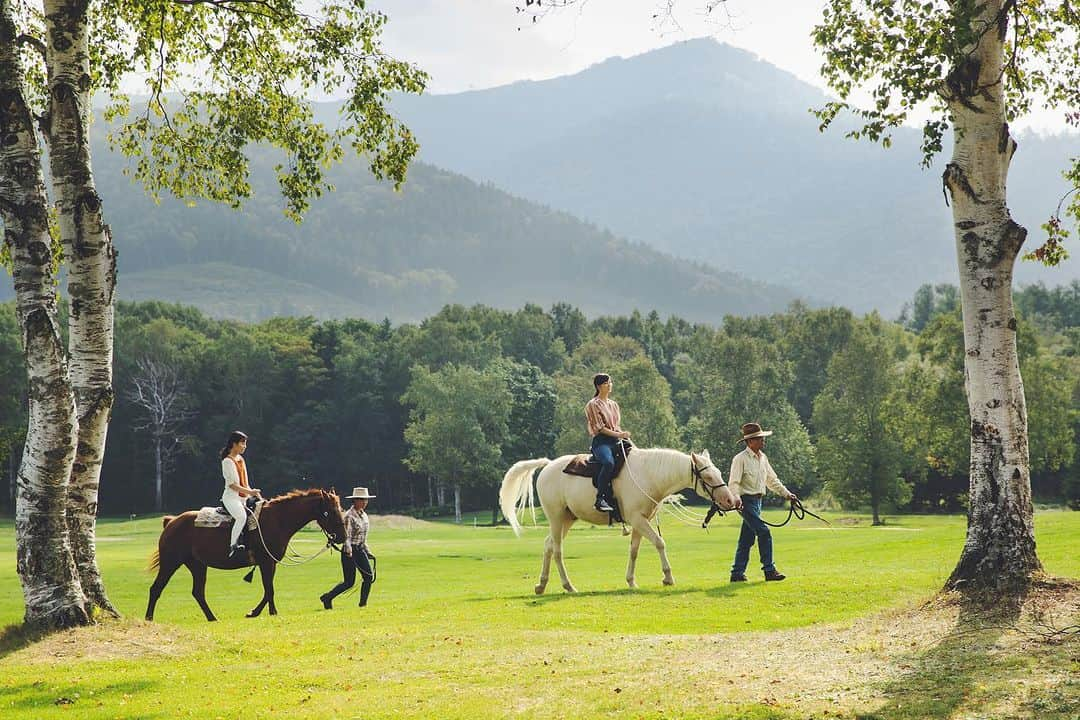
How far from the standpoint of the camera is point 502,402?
90.4 meters

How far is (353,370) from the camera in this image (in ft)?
356

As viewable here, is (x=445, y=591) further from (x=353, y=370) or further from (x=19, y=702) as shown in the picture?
(x=353, y=370)

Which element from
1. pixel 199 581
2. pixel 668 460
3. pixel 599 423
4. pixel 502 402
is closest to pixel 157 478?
pixel 502 402

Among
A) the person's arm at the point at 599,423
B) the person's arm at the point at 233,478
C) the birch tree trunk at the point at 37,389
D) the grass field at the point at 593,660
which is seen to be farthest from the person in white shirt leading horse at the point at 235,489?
the person's arm at the point at 599,423

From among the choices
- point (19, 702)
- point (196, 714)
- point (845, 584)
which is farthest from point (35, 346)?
point (845, 584)

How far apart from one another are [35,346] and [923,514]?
6648 cm

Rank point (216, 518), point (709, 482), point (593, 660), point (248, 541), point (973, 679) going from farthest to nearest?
point (216, 518), point (248, 541), point (709, 482), point (593, 660), point (973, 679)

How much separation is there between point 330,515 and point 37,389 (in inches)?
276

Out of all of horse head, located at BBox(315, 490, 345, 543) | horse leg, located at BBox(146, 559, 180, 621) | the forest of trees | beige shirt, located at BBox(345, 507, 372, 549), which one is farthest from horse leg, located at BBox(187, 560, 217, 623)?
the forest of trees

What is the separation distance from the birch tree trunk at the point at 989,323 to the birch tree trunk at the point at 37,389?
11525 millimetres

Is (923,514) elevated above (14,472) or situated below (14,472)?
below

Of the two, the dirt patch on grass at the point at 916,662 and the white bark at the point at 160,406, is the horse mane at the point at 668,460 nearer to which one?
the dirt patch on grass at the point at 916,662

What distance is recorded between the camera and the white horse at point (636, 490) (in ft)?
61.2

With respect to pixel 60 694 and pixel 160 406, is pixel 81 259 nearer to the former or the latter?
pixel 60 694
